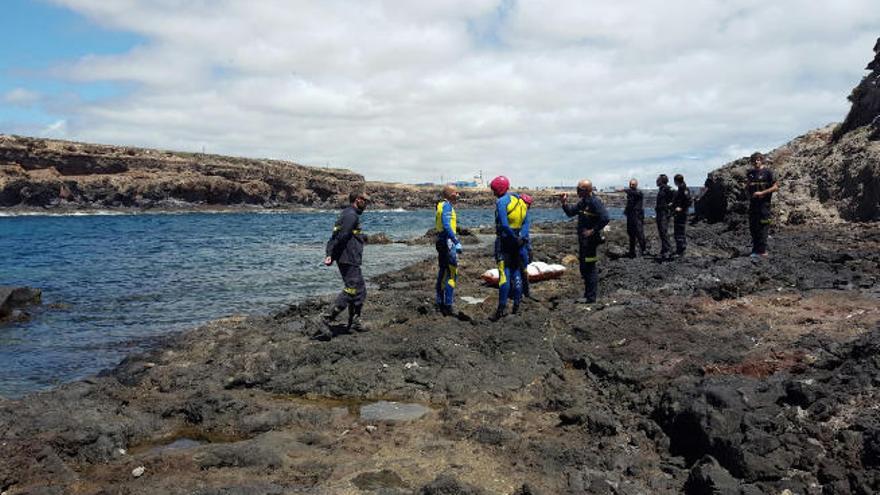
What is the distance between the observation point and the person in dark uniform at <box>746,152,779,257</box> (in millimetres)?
13312

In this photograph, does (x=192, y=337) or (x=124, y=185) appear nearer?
(x=192, y=337)

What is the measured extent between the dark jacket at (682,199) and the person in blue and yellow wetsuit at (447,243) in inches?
291

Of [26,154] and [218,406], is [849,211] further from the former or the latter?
[26,154]

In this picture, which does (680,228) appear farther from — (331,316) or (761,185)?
(331,316)

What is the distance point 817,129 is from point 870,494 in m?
31.0

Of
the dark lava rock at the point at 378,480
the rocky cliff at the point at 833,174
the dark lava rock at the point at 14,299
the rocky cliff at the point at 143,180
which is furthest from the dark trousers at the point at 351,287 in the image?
the rocky cliff at the point at 143,180

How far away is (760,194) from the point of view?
13211mm

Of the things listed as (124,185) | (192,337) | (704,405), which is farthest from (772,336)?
(124,185)

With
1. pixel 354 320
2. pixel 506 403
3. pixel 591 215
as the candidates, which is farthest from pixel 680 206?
pixel 506 403

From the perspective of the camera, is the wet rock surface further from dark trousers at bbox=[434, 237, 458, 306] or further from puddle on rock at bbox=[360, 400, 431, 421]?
dark trousers at bbox=[434, 237, 458, 306]

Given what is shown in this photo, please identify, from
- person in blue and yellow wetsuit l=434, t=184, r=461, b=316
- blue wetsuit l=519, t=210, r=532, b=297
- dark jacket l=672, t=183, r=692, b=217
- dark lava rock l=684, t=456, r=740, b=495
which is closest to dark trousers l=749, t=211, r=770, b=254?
dark jacket l=672, t=183, r=692, b=217

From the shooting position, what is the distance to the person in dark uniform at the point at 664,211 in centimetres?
1591

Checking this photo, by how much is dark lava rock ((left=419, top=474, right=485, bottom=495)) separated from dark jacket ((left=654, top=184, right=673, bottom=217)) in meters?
13.1

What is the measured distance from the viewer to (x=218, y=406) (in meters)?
6.82
